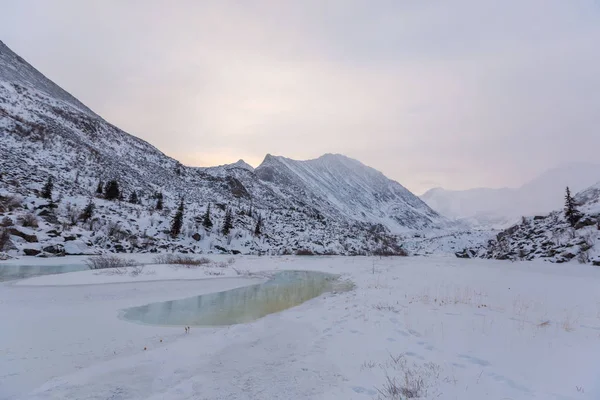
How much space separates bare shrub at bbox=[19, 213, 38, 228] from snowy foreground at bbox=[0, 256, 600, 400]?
67.1ft

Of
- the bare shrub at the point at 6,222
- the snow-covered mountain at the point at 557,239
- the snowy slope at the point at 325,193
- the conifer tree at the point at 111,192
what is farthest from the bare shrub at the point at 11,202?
the snowy slope at the point at 325,193

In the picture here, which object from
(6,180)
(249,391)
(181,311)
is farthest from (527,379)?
(6,180)

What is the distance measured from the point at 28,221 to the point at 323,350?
1281 inches

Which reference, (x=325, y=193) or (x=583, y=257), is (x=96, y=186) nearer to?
(x=583, y=257)

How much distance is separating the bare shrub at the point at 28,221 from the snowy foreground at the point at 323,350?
67.1 ft

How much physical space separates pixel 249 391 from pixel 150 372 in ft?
6.30

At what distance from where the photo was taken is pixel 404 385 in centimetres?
438

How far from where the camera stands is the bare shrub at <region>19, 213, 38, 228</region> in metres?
26.7

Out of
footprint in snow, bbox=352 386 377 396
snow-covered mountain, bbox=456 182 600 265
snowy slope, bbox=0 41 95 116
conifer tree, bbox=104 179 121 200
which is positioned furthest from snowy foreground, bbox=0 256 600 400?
snowy slope, bbox=0 41 95 116

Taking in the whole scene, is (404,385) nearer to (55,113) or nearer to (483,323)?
(483,323)

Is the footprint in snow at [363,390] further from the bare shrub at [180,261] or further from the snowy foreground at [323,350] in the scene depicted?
the bare shrub at [180,261]

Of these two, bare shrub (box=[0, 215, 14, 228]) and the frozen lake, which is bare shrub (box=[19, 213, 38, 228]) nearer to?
bare shrub (box=[0, 215, 14, 228])

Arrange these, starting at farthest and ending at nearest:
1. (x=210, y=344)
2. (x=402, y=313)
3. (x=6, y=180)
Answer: (x=6, y=180) → (x=402, y=313) → (x=210, y=344)

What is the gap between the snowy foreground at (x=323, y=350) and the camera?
174 inches
